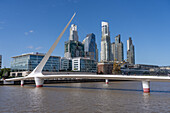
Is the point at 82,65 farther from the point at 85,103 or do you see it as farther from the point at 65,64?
the point at 85,103

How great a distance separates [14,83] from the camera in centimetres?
6650

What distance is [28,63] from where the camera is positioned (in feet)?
387

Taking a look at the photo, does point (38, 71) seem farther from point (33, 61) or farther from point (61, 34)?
point (33, 61)

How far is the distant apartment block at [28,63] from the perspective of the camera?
11800 centimetres

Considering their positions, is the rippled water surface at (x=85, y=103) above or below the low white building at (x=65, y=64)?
below

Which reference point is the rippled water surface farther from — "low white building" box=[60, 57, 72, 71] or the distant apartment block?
"low white building" box=[60, 57, 72, 71]

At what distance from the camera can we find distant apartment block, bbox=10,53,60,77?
387 ft

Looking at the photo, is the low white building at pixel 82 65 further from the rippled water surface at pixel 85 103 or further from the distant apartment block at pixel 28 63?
the rippled water surface at pixel 85 103

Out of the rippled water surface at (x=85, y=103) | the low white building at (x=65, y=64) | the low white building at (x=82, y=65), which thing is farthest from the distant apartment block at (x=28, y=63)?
the rippled water surface at (x=85, y=103)

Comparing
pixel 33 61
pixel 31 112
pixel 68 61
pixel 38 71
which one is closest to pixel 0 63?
pixel 33 61

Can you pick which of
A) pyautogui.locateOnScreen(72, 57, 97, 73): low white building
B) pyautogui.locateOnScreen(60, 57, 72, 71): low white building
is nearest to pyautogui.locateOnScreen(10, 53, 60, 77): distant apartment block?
pyautogui.locateOnScreen(72, 57, 97, 73): low white building

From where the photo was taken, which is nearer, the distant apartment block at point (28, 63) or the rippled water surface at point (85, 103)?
the rippled water surface at point (85, 103)

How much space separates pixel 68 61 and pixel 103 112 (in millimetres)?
147278

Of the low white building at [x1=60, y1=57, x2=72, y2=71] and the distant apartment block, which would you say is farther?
the low white building at [x1=60, y1=57, x2=72, y2=71]
